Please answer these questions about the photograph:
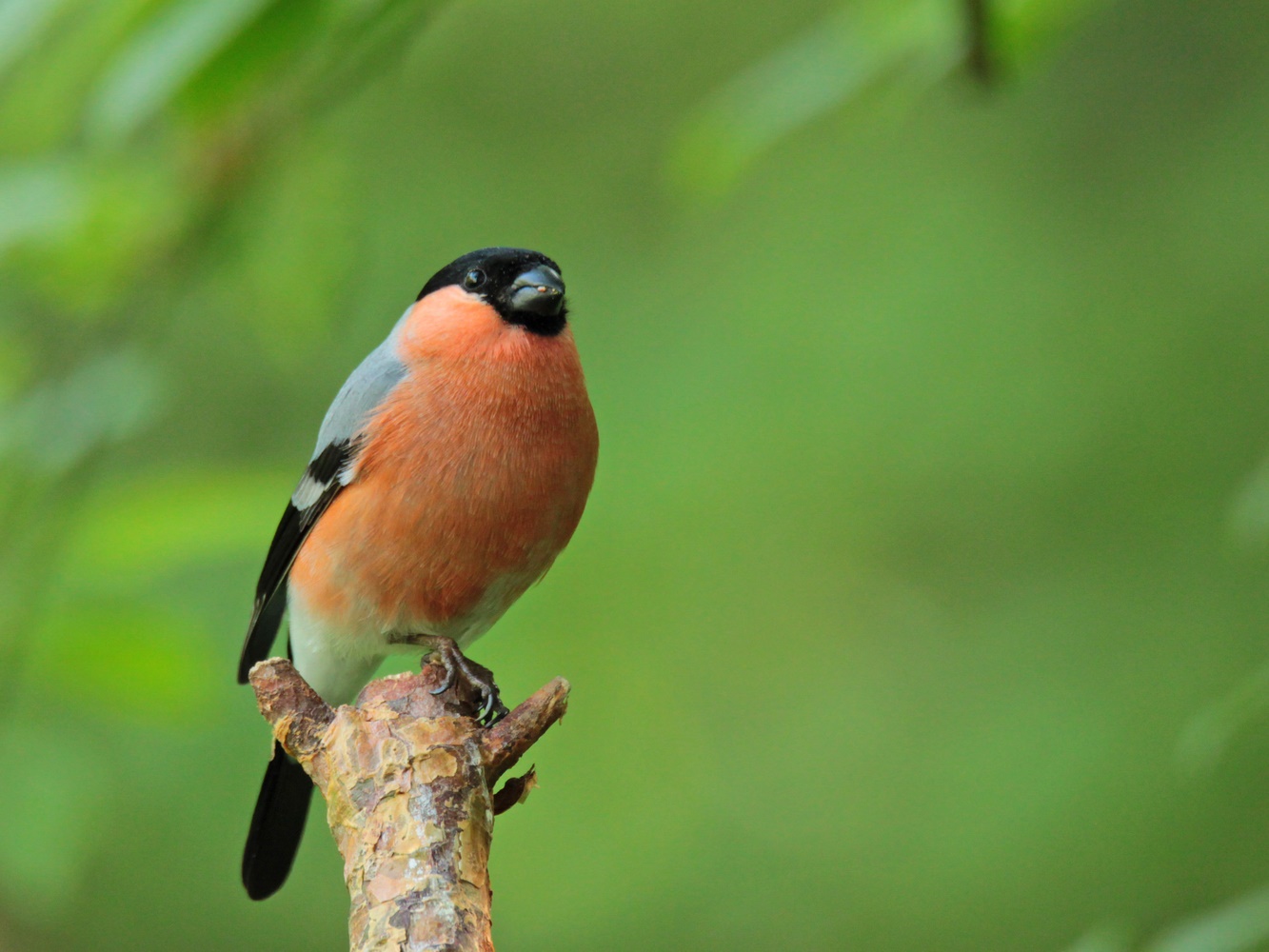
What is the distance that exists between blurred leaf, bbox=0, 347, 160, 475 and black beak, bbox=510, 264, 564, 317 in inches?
37.2

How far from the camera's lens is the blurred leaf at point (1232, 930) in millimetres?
1903

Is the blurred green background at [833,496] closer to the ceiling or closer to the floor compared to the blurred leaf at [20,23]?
closer to the ceiling

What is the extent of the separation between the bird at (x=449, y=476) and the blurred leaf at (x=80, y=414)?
64 centimetres

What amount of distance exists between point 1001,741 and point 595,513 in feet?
6.73

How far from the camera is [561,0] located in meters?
7.67

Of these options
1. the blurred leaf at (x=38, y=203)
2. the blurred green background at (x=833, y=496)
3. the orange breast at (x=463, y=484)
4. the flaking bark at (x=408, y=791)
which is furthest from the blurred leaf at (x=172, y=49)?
the blurred green background at (x=833, y=496)

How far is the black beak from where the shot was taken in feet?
11.6

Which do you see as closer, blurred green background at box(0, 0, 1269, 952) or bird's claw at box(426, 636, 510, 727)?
bird's claw at box(426, 636, 510, 727)

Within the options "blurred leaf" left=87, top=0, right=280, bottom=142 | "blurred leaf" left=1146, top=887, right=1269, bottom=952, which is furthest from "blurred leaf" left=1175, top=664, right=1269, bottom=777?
"blurred leaf" left=87, top=0, right=280, bottom=142

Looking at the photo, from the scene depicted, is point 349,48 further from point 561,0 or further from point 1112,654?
point 561,0

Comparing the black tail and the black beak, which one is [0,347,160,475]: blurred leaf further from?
the black tail

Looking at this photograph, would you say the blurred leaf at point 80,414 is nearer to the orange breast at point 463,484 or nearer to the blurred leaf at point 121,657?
the blurred leaf at point 121,657

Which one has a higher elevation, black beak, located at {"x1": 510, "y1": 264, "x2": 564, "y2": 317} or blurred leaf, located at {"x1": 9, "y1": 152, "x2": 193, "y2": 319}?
blurred leaf, located at {"x1": 9, "y1": 152, "x2": 193, "y2": 319}

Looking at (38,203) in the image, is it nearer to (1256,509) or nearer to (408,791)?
(408,791)
